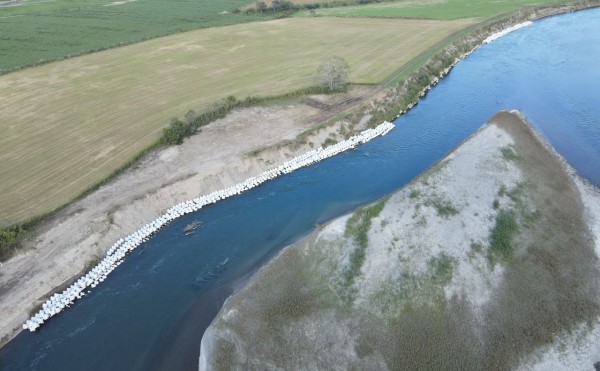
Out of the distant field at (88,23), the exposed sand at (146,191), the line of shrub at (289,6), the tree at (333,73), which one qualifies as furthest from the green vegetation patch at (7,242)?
the line of shrub at (289,6)

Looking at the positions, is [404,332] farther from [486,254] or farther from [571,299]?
[571,299]

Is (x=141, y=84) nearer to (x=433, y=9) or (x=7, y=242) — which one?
(x=7, y=242)

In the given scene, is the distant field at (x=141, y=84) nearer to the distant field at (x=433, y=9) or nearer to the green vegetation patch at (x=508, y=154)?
the distant field at (x=433, y=9)

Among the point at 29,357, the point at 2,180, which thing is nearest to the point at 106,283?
the point at 29,357

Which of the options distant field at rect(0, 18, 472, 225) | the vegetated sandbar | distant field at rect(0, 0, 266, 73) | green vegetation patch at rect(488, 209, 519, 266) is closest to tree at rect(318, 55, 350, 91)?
distant field at rect(0, 18, 472, 225)

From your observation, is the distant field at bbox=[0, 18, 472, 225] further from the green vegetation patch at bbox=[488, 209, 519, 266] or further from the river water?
the green vegetation patch at bbox=[488, 209, 519, 266]

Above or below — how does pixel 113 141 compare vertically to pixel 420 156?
above
